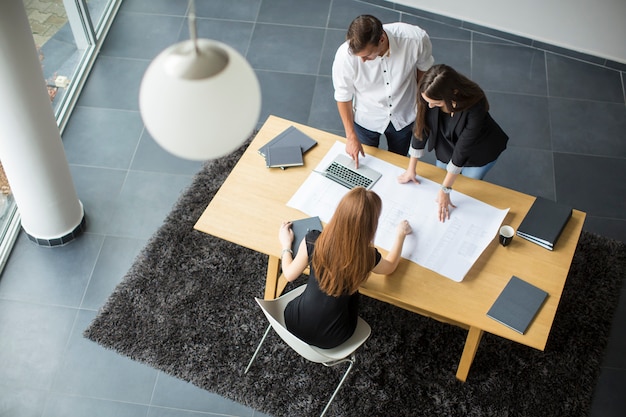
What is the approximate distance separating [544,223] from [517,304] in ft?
1.59

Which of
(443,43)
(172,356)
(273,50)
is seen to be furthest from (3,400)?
(443,43)

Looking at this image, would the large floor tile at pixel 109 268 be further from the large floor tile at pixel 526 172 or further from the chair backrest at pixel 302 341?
the large floor tile at pixel 526 172

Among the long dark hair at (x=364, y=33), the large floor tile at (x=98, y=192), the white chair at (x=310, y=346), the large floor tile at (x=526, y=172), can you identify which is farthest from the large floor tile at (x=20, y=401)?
the large floor tile at (x=526, y=172)

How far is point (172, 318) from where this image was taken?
13.5 ft

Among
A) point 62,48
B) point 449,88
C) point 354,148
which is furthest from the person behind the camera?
point 62,48

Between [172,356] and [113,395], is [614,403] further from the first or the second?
[113,395]

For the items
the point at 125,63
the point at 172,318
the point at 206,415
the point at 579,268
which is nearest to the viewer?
the point at 206,415

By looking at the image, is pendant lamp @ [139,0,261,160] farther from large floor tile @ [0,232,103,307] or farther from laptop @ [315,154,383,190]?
large floor tile @ [0,232,103,307]

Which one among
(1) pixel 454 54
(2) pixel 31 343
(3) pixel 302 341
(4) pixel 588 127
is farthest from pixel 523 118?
(2) pixel 31 343

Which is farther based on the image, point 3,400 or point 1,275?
point 1,275

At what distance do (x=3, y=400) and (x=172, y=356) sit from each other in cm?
92

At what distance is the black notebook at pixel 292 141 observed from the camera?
3848 mm

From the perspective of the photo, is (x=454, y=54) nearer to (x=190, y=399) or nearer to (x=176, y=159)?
(x=176, y=159)

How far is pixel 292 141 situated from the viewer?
3.87m
